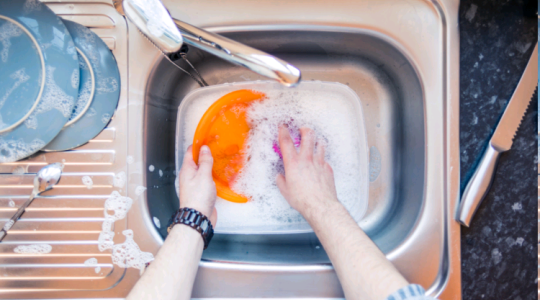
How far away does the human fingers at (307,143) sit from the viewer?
2.35 ft

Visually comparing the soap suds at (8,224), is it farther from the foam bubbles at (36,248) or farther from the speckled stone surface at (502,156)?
the speckled stone surface at (502,156)

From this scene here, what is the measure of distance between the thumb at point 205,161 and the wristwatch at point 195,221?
0.09 meters

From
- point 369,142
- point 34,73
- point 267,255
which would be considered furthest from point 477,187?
point 34,73

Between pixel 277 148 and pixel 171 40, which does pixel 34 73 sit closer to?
pixel 171 40

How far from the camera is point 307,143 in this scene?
0.72 m

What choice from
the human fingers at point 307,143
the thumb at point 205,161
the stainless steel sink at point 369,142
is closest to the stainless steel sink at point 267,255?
the stainless steel sink at point 369,142

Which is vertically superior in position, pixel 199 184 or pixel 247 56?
pixel 247 56

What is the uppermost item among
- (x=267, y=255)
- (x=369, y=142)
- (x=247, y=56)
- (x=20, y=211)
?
(x=247, y=56)

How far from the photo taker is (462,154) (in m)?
0.62

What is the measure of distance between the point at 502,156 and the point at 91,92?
909 millimetres

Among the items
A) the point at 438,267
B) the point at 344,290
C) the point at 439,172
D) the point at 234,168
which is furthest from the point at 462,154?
the point at 234,168

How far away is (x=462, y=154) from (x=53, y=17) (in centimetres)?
91

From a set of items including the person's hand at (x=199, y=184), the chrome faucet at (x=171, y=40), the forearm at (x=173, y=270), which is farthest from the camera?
the person's hand at (x=199, y=184)

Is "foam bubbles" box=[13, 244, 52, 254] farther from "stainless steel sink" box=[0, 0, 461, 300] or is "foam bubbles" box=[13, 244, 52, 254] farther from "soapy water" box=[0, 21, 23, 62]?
"soapy water" box=[0, 21, 23, 62]
